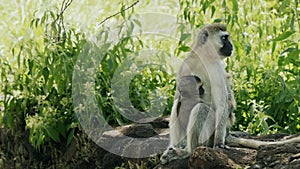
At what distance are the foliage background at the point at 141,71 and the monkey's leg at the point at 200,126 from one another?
1203 millimetres

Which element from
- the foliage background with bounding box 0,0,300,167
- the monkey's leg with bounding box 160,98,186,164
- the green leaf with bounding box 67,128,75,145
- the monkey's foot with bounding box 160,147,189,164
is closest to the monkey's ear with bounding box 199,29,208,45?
the monkey's leg with bounding box 160,98,186,164

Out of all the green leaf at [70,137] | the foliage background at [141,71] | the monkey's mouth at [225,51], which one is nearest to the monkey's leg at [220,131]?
the monkey's mouth at [225,51]

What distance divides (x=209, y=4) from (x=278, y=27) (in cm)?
109

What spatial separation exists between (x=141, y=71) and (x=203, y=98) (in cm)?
207

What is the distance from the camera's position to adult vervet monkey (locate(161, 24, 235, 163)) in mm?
6691

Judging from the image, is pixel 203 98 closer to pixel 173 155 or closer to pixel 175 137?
pixel 175 137

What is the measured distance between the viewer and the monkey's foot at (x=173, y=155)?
6766 mm

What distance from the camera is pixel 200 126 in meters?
6.70

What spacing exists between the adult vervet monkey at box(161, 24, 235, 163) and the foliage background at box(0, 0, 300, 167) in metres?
1.05

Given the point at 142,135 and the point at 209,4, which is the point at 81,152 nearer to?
the point at 142,135

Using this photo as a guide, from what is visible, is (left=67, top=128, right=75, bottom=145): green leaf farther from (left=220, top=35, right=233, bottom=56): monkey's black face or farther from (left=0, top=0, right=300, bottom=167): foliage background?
(left=220, top=35, right=233, bottom=56): monkey's black face

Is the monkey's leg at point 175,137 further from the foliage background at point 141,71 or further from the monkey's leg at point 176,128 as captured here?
the foliage background at point 141,71

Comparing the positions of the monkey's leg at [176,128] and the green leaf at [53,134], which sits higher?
the monkey's leg at [176,128]

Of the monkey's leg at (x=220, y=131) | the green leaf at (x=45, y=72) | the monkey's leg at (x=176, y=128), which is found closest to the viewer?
the monkey's leg at (x=220, y=131)
